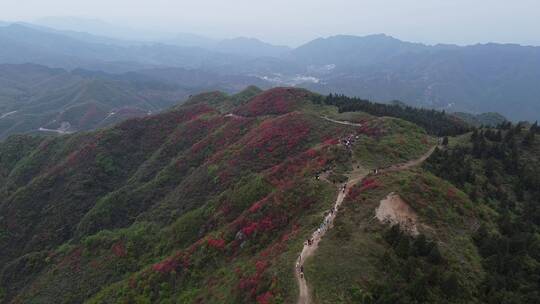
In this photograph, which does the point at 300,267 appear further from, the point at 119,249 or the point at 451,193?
the point at 119,249

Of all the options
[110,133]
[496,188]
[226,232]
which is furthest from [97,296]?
[110,133]

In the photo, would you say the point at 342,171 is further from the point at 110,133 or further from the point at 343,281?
the point at 110,133

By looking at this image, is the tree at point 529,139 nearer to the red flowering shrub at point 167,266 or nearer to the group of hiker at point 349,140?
the group of hiker at point 349,140

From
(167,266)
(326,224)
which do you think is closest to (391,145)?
(326,224)

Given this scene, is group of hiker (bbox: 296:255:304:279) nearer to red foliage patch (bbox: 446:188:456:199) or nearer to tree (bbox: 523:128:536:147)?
red foliage patch (bbox: 446:188:456:199)

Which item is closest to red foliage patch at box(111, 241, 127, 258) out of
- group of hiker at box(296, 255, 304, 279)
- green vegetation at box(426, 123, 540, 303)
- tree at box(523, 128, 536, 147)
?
group of hiker at box(296, 255, 304, 279)

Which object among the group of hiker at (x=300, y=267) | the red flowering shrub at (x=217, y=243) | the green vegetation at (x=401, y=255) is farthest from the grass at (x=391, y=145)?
the group of hiker at (x=300, y=267)
